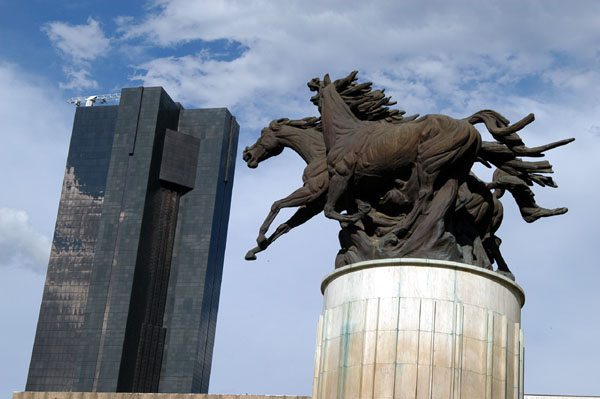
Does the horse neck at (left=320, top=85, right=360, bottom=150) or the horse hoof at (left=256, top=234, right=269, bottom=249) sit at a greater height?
the horse neck at (left=320, top=85, right=360, bottom=150)

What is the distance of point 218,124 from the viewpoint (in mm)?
113750

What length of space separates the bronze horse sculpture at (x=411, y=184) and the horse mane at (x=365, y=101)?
3 cm

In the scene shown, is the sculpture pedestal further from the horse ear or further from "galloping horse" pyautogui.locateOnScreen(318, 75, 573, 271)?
the horse ear

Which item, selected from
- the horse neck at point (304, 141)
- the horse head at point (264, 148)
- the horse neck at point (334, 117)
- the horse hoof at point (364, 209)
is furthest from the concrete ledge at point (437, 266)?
the horse head at point (264, 148)

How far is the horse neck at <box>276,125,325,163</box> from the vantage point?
2173cm

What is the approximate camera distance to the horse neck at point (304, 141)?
21.7m

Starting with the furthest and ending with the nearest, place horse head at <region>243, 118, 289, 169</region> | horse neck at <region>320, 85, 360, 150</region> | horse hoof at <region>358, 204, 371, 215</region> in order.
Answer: horse head at <region>243, 118, 289, 169</region>
horse neck at <region>320, 85, 360, 150</region>
horse hoof at <region>358, 204, 371, 215</region>

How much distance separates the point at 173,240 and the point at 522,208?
8869cm

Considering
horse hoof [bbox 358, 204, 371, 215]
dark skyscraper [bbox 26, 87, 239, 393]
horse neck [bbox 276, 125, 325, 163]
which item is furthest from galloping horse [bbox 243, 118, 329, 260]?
dark skyscraper [bbox 26, 87, 239, 393]

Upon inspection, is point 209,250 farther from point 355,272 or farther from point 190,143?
point 355,272

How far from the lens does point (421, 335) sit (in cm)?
1766

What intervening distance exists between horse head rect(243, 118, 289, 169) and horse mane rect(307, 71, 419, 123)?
176cm

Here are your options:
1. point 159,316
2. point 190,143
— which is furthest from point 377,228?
point 190,143

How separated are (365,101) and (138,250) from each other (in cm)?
8375
